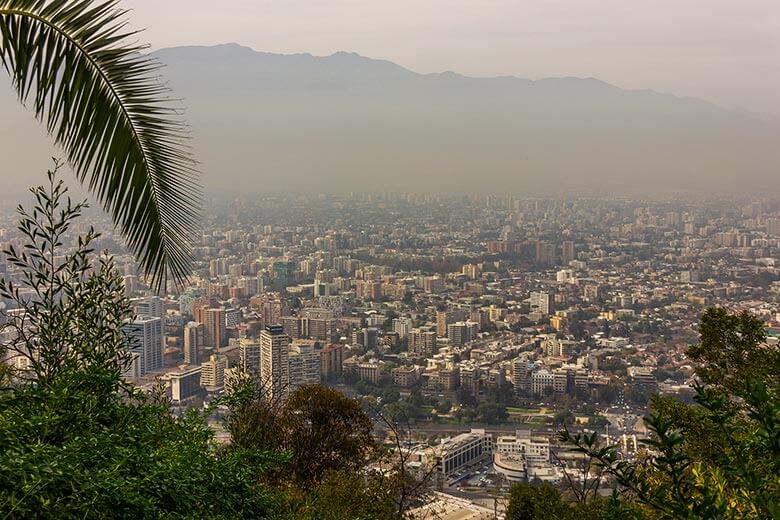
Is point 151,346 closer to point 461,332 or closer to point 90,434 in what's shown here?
point 461,332

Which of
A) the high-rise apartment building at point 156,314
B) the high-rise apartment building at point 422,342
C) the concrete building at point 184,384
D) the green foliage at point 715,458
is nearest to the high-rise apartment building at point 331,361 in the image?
the high-rise apartment building at point 422,342

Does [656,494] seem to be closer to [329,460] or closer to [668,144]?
[329,460]

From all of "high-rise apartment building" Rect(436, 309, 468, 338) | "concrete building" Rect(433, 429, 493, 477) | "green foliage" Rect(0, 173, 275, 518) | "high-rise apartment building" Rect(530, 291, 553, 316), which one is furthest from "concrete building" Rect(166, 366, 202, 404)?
"high-rise apartment building" Rect(530, 291, 553, 316)

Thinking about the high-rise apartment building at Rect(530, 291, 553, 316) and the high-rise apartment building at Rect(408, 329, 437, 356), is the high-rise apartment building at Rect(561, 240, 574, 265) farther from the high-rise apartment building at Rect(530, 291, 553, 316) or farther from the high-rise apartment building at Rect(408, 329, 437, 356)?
the high-rise apartment building at Rect(408, 329, 437, 356)

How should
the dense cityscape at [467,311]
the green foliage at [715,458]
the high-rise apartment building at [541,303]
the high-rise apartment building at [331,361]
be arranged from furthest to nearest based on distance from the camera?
the high-rise apartment building at [541,303], the high-rise apartment building at [331,361], the dense cityscape at [467,311], the green foliage at [715,458]

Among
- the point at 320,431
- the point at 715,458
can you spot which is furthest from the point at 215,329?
the point at 715,458

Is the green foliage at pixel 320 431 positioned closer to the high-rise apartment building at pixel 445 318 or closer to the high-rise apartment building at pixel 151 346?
the high-rise apartment building at pixel 151 346

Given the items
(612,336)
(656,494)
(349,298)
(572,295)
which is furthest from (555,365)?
(656,494)

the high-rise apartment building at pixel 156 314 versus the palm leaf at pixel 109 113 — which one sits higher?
the palm leaf at pixel 109 113
